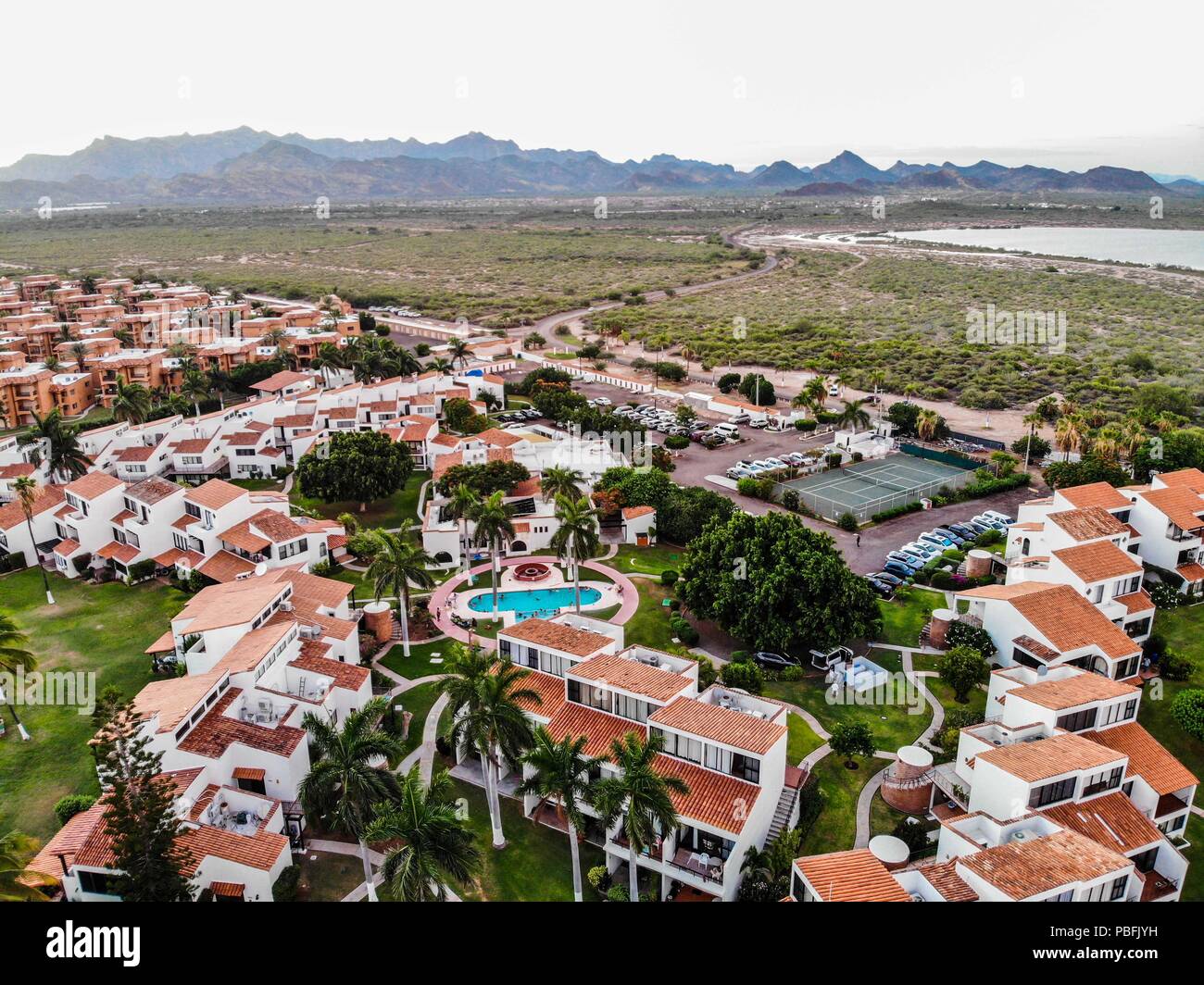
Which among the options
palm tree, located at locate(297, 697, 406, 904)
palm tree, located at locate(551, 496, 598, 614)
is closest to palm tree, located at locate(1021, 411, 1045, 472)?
palm tree, located at locate(551, 496, 598, 614)

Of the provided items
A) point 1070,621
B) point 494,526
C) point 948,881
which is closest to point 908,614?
point 1070,621

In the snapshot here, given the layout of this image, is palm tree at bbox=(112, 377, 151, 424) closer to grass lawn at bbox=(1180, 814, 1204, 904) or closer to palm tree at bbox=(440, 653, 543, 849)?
palm tree at bbox=(440, 653, 543, 849)

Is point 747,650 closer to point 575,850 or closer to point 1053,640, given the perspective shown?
point 1053,640

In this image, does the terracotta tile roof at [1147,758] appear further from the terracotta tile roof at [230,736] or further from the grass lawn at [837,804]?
the terracotta tile roof at [230,736]

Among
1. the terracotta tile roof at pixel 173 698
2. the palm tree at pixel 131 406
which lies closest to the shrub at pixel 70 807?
the terracotta tile roof at pixel 173 698

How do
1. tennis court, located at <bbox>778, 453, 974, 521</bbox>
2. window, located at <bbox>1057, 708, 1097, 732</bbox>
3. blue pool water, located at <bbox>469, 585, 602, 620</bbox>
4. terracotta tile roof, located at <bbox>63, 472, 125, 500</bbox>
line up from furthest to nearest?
1. tennis court, located at <bbox>778, 453, 974, 521</bbox>
2. terracotta tile roof, located at <bbox>63, 472, 125, 500</bbox>
3. blue pool water, located at <bbox>469, 585, 602, 620</bbox>
4. window, located at <bbox>1057, 708, 1097, 732</bbox>

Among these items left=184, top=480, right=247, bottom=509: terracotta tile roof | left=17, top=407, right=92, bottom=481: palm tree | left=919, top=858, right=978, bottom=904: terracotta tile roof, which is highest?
left=17, top=407, right=92, bottom=481: palm tree
